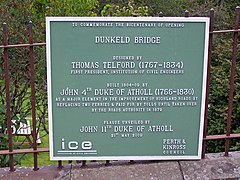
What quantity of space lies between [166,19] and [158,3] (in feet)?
61.9

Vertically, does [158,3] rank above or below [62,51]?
above

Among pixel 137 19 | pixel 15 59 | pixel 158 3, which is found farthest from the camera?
pixel 158 3

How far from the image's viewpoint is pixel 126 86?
11.9ft

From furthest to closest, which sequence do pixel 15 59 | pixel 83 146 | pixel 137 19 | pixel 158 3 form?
pixel 158 3
pixel 15 59
pixel 83 146
pixel 137 19

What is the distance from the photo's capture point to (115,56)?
141 inches

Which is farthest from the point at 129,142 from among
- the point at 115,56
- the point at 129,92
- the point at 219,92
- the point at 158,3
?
the point at 158,3

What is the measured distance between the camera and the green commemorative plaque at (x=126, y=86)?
353cm

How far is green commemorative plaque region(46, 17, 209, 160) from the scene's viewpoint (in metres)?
3.53

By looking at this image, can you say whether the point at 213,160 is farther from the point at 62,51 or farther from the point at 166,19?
the point at 62,51

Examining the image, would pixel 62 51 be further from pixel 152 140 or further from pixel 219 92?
pixel 219 92

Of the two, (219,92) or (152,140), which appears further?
(219,92)

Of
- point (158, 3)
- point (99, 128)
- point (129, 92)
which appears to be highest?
point (158, 3)

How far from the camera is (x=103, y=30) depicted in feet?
11.6

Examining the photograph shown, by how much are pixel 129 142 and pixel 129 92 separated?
1.55 ft
